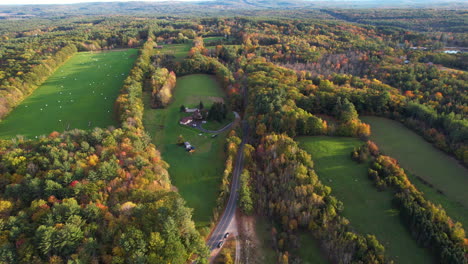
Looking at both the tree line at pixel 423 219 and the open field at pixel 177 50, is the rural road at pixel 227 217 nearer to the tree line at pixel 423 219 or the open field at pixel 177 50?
the tree line at pixel 423 219

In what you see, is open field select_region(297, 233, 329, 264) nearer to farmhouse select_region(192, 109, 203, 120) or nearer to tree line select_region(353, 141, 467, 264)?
tree line select_region(353, 141, 467, 264)

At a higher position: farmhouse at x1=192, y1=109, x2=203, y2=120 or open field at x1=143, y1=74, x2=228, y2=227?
farmhouse at x1=192, y1=109, x2=203, y2=120

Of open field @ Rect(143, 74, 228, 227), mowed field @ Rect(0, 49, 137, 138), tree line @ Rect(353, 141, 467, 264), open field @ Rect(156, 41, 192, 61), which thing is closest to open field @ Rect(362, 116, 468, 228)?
tree line @ Rect(353, 141, 467, 264)

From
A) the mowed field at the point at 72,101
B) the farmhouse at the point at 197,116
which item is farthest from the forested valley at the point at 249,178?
the mowed field at the point at 72,101

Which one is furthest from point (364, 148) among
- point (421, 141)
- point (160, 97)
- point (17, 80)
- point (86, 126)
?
point (17, 80)

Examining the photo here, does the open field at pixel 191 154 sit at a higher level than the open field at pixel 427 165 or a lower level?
lower

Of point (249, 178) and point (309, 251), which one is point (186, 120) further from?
point (309, 251)
